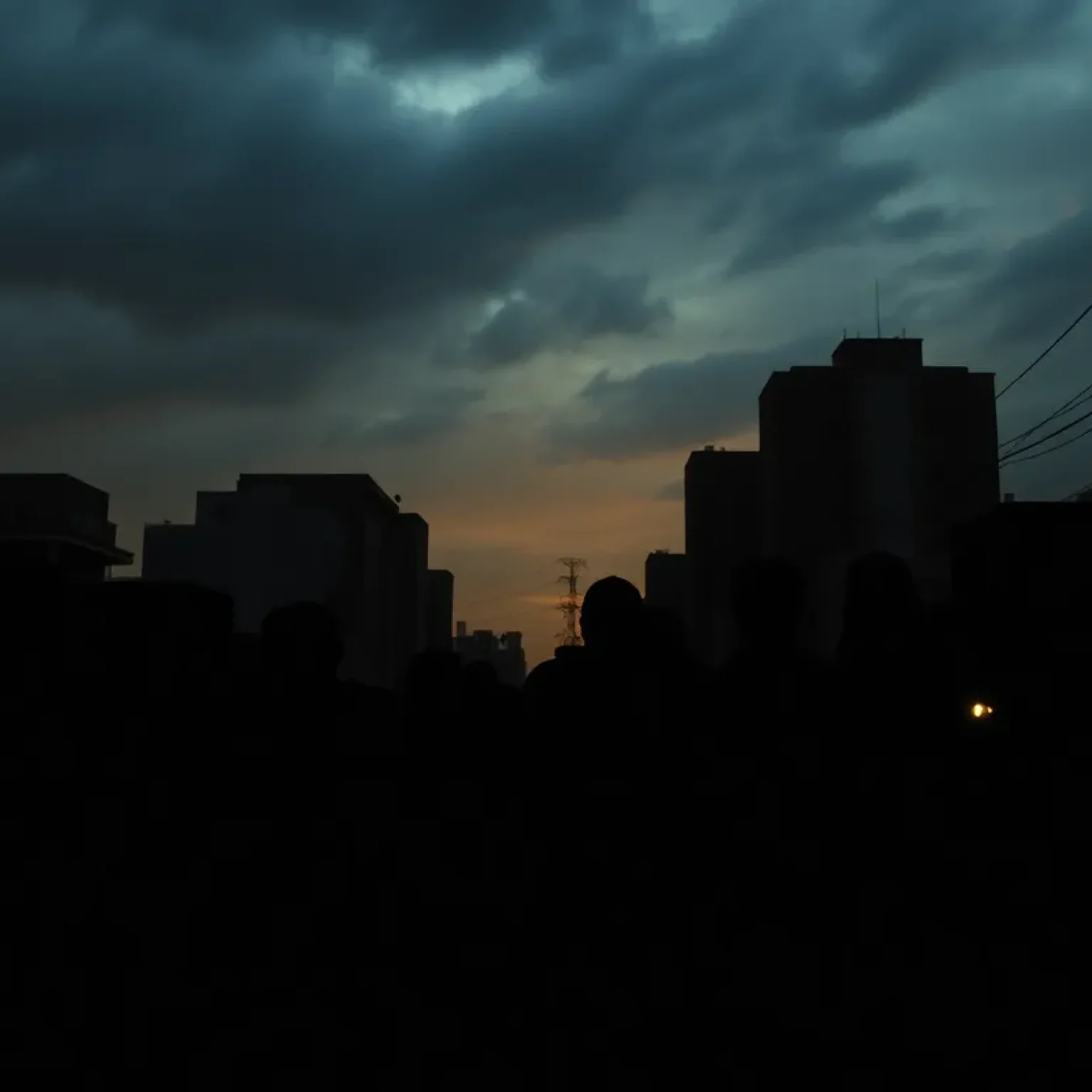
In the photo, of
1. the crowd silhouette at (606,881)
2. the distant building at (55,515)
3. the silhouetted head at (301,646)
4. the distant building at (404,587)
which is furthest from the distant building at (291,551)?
the crowd silhouette at (606,881)

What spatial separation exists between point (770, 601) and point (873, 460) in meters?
61.0

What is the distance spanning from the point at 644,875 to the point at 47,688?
7.28ft

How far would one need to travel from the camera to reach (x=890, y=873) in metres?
3.99

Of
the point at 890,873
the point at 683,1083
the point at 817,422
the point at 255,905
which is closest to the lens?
the point at 683,1083

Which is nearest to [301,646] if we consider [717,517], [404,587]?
[404,587]

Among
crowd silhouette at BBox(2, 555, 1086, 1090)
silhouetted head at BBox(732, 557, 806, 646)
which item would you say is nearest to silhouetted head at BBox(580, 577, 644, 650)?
crowd silhouette at BBox(2, 555, 1086, 1090)

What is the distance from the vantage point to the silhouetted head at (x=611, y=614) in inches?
166

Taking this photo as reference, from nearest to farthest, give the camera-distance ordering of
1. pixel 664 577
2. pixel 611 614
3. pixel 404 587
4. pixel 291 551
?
pixel 611 614 → pixel 291 551 → pixel 404 587 → pixel 664 577

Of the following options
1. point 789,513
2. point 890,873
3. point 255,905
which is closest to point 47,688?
point 255,905

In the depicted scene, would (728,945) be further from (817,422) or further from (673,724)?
(817,422)

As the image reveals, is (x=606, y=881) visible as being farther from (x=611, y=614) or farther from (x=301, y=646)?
(x=301, y=646)

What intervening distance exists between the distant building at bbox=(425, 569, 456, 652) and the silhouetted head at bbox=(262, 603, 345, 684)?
345ft

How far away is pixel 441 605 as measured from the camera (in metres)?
121

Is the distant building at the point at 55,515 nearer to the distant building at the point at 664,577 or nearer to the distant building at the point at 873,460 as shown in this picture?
the distant building at the point at 873,460
